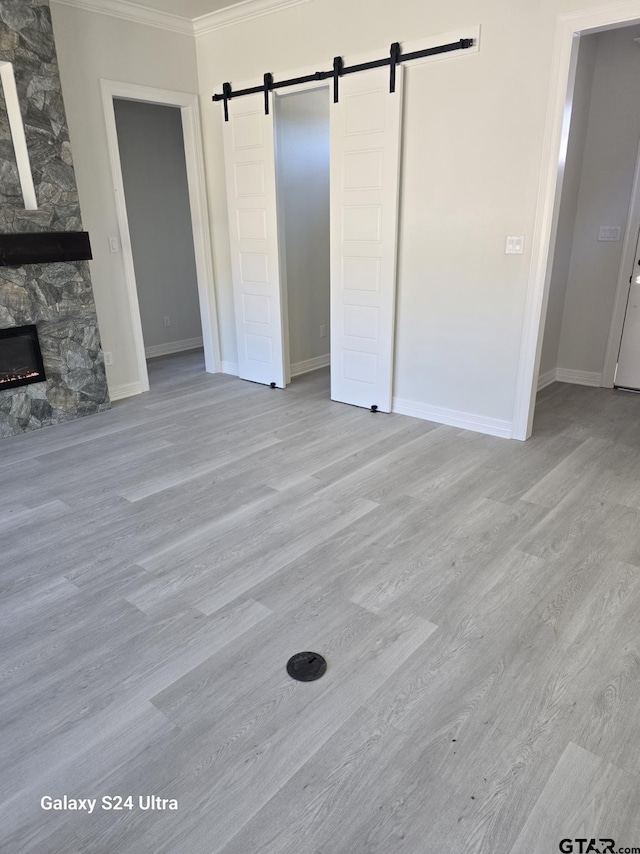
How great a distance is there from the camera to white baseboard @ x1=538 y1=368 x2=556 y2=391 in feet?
16.0

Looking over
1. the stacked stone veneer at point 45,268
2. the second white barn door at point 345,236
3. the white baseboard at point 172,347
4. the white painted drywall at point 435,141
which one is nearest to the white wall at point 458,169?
the white painted drywall at point 435,141

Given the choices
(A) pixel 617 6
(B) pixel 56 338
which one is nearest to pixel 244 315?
(B) pixel 56 338

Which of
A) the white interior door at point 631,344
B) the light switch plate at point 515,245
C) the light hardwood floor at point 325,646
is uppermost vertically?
the light switch plate at point 515,245

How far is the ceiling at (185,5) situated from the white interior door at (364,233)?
4.37ft

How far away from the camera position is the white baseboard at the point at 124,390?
4.79 meters

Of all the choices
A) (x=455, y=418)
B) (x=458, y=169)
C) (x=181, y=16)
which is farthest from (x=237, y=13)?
(x=455, y=418)

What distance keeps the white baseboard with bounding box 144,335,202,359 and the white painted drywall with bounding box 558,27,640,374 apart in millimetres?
4226

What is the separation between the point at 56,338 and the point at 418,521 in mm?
3086

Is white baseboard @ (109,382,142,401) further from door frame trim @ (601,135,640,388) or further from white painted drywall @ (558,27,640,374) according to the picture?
door frame trim @ (601,135,640,388)

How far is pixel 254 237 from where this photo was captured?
4.82m

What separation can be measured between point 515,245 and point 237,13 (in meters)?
2.98

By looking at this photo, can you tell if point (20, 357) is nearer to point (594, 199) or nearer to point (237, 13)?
point (237, 13)

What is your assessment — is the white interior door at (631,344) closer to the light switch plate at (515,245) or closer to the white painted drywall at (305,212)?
the light switch plate at (515,245)

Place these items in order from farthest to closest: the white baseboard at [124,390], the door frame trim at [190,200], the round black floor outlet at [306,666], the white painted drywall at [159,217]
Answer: the white painted drywall at [159,217], the white baseboard at [124,390], the door frame trim at [190,200], the round black floor outlet at [306,666]
